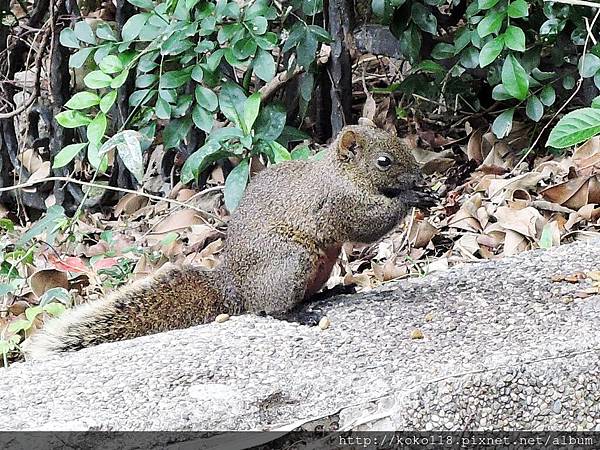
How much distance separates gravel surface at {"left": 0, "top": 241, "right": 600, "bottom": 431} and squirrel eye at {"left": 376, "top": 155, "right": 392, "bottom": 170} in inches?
18.4

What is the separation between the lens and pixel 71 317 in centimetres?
319

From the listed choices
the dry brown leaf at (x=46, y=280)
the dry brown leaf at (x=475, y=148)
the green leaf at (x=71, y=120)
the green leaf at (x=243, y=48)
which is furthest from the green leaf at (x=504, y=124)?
the dry brown leaf at (x=46, y=280)

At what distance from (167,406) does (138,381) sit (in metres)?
0.21

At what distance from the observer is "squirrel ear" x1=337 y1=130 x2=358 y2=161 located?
3.44m

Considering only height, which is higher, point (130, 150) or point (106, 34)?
point (106, 34)

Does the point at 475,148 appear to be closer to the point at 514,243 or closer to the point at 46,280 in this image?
the point at 514,243

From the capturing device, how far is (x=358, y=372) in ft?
8.52

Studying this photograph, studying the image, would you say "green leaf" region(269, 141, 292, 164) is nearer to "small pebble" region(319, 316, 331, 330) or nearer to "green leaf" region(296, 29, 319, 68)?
"green leaf" region(296, 29, 319, 68)

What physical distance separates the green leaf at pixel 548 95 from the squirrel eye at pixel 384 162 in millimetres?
1532

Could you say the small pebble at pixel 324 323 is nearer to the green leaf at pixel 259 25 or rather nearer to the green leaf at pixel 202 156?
the green leaf at pixel 202 156

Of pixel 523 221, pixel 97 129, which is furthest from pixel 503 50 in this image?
Answer: pixel 97 129

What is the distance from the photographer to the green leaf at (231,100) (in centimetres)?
448

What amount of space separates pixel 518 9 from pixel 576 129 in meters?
1.47

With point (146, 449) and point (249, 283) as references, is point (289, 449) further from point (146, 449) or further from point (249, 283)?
point (249, 283)
